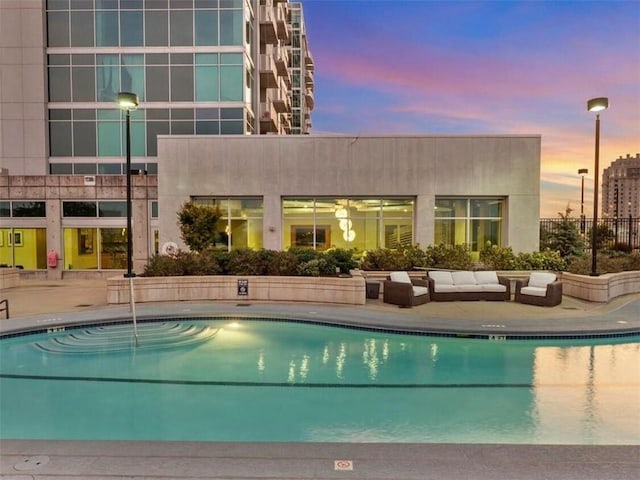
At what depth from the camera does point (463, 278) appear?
13.7m

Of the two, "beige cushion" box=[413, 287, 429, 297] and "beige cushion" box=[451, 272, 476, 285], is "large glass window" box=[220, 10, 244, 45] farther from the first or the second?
"beige cushion" box=[413, 287, 429, 297]

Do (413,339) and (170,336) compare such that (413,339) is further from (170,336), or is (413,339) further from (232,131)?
(232,131)

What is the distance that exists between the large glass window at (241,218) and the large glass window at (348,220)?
1.22 meters

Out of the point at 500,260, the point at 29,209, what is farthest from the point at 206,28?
the point at 500,260

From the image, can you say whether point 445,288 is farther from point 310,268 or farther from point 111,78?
point 111,78

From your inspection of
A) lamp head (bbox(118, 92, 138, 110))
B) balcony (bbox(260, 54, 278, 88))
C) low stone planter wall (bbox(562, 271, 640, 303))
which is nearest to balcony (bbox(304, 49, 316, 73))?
balcony (bbox(260, 54, 278, 88))

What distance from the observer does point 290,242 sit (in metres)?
20.3

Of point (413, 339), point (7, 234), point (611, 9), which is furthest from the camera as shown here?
point (7, 234)

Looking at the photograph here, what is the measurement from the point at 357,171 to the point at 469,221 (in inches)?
217

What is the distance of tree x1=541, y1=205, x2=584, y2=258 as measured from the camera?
67.9 ft

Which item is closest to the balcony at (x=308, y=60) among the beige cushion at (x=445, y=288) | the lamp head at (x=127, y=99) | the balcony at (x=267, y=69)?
the balcony at (x=267, y=69)

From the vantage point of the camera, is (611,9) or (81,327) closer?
(81,327)

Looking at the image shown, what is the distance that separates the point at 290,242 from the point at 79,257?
1057 cm

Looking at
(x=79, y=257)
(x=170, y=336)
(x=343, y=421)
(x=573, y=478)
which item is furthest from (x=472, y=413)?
(x=79, y=257)
